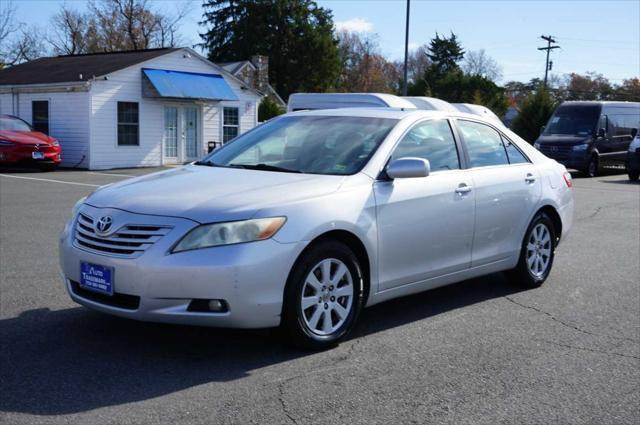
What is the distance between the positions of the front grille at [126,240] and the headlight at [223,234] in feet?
0.51

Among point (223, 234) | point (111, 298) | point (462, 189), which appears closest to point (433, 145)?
point (462, 189)

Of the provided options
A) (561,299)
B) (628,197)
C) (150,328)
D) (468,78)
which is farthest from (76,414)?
(468,78)

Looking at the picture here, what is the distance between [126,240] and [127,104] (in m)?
21.4

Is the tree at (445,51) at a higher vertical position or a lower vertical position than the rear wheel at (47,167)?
higher

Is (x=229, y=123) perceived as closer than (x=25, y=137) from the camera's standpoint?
No

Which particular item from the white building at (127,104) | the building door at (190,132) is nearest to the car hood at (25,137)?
the white building at (127,104)

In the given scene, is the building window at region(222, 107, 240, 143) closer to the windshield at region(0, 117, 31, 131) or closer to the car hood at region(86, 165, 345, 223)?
the windshield at region(0, 117, 31, 131)

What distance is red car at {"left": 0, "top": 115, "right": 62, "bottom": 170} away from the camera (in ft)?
69.6

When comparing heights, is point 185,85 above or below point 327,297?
above

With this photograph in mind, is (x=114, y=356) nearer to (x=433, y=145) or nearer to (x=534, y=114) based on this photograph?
(x=433, y=145)

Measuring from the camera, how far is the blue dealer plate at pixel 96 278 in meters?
4.68

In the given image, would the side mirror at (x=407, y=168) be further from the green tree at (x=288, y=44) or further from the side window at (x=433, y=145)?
the green tree at (x=288, y=44)

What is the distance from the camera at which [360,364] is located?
478cm

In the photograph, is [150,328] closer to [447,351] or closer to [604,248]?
[447,351]
